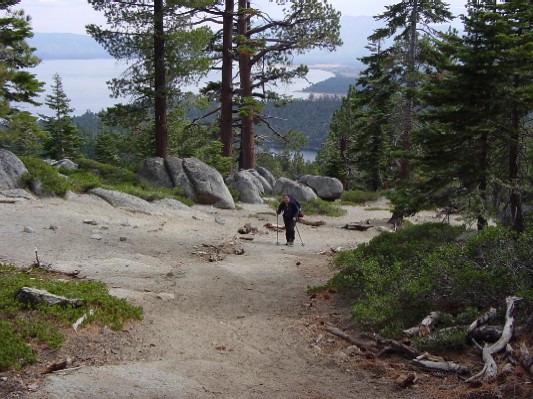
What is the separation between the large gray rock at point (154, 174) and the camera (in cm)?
2370

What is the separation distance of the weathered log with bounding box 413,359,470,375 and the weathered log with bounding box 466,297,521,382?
0.99 ft

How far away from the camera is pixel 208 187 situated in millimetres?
23547

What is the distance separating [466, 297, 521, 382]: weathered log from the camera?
637cm

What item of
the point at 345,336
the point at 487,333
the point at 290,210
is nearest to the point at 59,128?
the point at 290,210

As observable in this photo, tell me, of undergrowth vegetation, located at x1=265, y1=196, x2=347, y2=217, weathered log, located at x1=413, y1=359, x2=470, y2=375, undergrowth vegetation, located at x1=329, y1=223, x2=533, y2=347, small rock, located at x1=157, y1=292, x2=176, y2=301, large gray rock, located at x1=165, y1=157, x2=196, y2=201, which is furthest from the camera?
undergrowth vegetation, located at x1=265, y1=196, x2=347, y2=217

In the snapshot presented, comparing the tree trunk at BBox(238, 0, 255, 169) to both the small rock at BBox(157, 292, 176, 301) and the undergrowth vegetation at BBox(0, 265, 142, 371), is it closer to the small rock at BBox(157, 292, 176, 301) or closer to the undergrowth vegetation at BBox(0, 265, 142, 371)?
the small rock at BBox(157, 292, 176, 301)

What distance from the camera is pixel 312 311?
35.4 feet

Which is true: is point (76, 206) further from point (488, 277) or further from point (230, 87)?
point (488, 277)

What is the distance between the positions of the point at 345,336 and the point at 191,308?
3350 millimetres

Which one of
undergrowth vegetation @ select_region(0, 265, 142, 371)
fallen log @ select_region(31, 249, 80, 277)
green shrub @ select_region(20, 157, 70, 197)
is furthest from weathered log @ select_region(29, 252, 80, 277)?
green shrub @ select_region(20, 157, 70, 197)

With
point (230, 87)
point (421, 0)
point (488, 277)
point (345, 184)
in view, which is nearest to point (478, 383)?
point (488, 277)

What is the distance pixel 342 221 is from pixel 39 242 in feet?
48.5

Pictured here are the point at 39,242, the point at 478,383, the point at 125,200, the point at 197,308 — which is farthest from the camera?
the point at 125,200

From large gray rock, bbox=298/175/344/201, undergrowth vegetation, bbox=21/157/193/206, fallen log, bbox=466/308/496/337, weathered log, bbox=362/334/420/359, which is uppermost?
undergrowth vegetation, bbox=21/157/193/206
